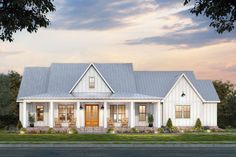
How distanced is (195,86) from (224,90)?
9.58 metres

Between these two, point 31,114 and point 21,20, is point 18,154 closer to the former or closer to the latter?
point 21,20

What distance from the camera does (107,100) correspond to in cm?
5453

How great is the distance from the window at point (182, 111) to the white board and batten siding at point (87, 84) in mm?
7633

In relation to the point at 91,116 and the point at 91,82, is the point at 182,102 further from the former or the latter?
the point at 91,82

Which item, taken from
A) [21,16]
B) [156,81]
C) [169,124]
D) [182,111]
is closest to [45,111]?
[169,124]

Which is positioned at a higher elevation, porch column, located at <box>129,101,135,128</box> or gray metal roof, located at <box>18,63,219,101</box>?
gray metal roof, located at <box>18,63,219,101</box>

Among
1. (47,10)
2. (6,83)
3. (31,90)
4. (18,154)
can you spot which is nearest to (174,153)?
(18,154)

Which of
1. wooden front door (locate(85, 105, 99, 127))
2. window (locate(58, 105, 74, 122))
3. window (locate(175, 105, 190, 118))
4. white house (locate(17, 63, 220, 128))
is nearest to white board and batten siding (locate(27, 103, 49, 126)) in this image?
white house (locate(17, 63, 220, 128))

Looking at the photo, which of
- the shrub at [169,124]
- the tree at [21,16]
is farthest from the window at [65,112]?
the tree at [21,16]

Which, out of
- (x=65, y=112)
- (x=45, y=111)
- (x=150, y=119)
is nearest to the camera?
(x=150, y=119)

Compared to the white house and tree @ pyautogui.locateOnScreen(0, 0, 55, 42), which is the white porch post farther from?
tree @ pyautogui.locateOnScreen(0, 0, 55, 42)

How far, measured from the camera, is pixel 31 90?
5950 centimetres

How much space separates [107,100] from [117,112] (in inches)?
142

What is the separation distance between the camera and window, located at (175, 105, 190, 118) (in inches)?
2279
